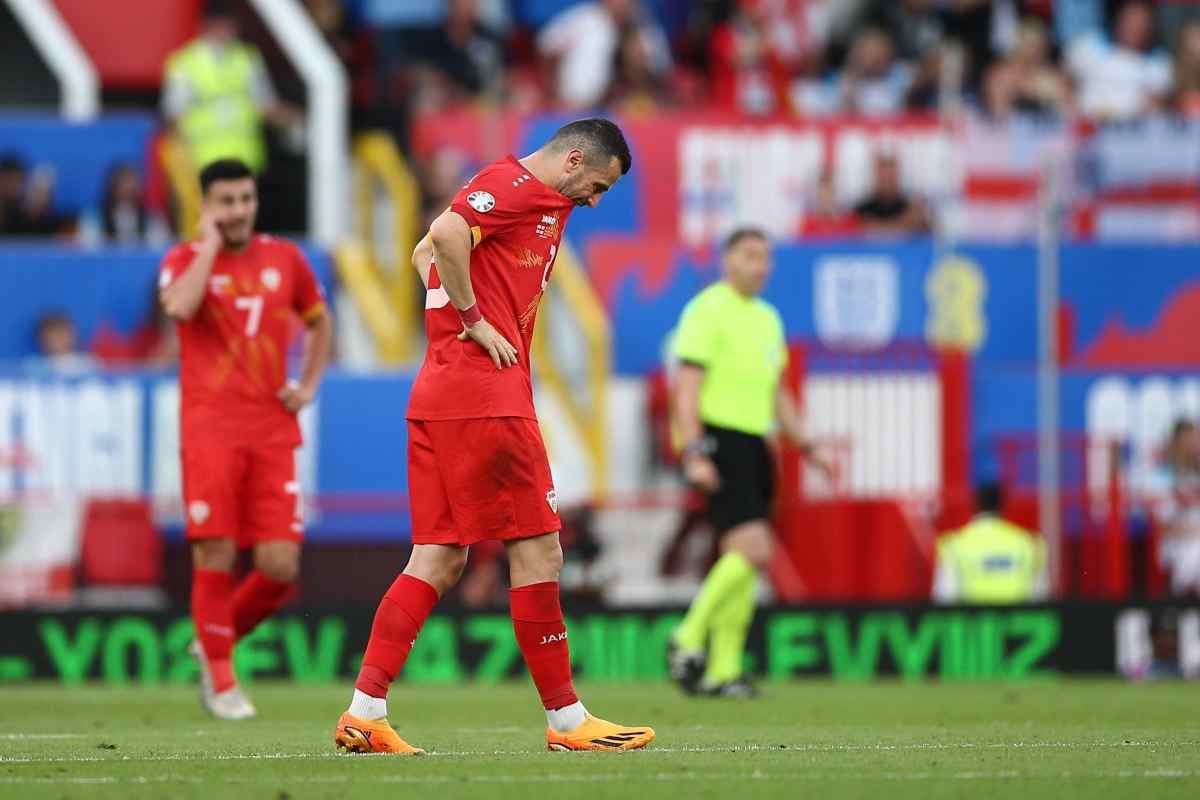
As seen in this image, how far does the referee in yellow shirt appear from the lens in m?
12.1

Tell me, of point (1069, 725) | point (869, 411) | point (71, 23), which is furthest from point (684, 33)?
point (1069, 725)

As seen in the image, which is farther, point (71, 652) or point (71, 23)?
point (71, 23)

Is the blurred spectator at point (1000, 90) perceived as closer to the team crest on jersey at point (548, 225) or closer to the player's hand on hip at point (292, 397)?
the player's hand on hip at point (292, 397)

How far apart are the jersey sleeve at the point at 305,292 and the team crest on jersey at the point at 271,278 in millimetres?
99

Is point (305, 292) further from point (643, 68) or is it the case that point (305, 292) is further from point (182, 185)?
point (643, 68)

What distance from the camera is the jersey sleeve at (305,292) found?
436 inches

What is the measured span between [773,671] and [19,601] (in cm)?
515

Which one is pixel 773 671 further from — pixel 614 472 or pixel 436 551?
pixel 436 551

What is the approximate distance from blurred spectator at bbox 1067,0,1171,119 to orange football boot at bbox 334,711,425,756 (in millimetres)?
14886

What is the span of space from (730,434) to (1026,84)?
1013cm

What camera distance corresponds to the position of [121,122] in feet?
64.6

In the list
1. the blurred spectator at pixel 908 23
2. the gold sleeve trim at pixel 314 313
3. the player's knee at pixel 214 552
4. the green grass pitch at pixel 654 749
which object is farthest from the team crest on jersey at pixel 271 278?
the blurred spectator at pixel 908 23

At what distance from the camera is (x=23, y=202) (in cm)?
1934

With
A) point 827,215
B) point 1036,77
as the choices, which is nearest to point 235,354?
point 827,215
